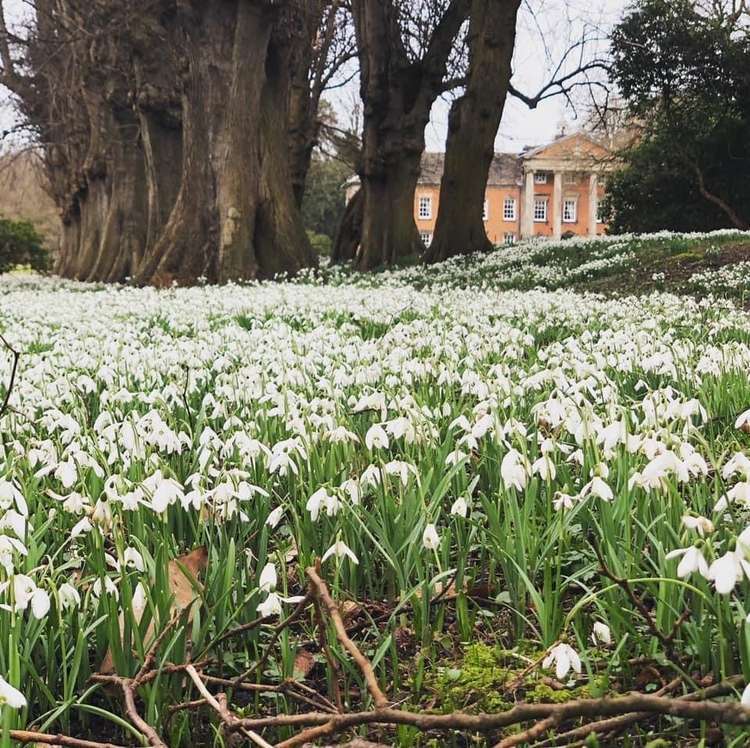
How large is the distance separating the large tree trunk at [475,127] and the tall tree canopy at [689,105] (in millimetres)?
5660

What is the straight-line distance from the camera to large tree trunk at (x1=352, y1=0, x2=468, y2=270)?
1922 centimetres

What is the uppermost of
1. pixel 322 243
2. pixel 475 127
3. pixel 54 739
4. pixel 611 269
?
pixel 322 243

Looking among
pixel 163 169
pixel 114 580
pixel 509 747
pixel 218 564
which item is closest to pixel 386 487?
pixel 218 564

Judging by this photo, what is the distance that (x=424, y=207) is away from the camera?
3046 inches

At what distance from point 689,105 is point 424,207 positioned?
54421mm

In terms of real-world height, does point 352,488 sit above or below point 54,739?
above

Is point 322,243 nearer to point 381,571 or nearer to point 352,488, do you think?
point 381,571

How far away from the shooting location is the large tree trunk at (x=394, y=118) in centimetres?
1922

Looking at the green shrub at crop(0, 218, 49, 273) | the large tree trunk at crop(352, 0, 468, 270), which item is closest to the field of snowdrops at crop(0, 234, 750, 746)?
the large tree trunk at crop(352, 0, 468, 270)

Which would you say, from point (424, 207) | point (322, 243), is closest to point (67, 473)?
point (322, 243)

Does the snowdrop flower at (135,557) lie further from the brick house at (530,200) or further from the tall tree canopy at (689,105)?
the brick house at (530,200)

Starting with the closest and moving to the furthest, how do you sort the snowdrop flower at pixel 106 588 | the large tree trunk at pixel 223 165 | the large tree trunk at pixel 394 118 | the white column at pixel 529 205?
the snowdrop flower at pixel 106 588 → the large tree trunk at pixel 223 165 → the large tree trunk at pixel 394 118 → the white column at pixel 529 205

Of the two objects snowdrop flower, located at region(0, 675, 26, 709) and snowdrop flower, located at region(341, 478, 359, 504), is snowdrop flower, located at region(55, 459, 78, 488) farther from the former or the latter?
snowdrop flower, located at region(0, 675, 26, 709)

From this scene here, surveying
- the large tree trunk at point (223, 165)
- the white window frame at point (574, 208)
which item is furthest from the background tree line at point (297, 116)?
the white window frame at point (574, 208)
